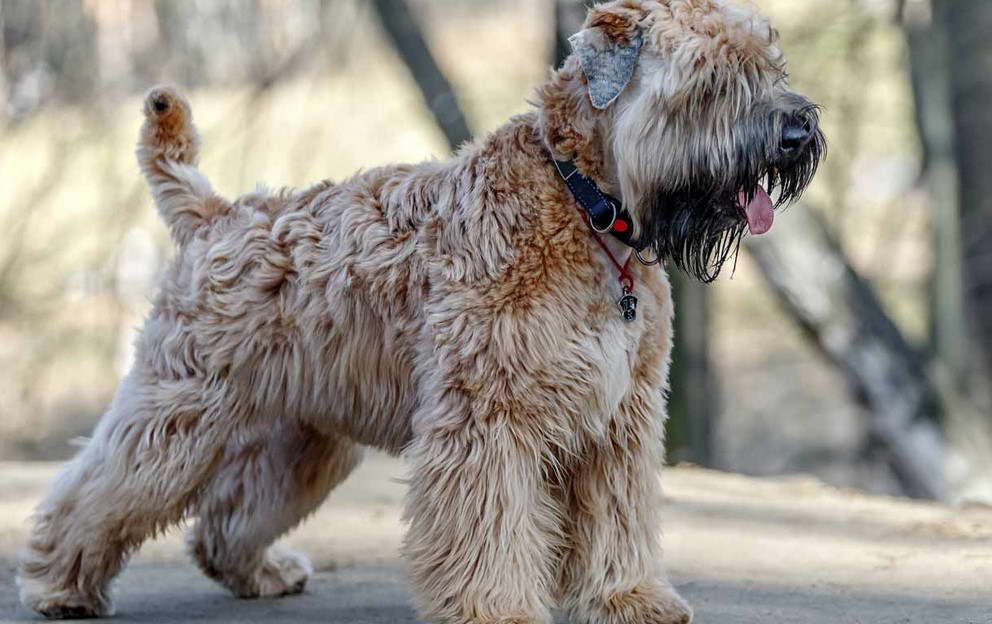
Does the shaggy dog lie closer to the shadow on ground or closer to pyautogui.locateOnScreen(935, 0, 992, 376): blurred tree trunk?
the shadow on ground

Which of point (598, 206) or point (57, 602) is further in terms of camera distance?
point (57, 602)

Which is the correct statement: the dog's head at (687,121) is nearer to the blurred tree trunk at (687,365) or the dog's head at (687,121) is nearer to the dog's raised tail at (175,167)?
the dog's raised tail at (175,167)

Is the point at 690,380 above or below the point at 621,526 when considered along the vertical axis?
below

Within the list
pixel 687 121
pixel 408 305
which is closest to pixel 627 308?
pixel 687 121

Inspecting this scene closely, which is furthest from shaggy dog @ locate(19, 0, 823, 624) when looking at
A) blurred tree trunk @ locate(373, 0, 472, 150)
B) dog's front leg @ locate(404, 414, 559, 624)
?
blurred tree trunk @ locate(373, 0, 472, 150)

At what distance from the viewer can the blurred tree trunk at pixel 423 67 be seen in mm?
10828

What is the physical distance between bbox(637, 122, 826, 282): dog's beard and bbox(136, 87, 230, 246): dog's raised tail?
1.74 metres

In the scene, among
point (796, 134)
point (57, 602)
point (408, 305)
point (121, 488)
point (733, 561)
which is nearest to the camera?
point (796, 134)

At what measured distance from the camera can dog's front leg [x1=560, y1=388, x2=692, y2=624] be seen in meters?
4.59

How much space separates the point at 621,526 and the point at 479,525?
0.56 meters

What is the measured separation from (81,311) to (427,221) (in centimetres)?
830

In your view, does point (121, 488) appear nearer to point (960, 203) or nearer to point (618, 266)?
point (618, 266)

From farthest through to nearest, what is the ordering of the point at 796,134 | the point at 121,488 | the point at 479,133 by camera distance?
the point at 479,133
the point at 121,488
the point at 796,134

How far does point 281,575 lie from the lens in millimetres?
5730
